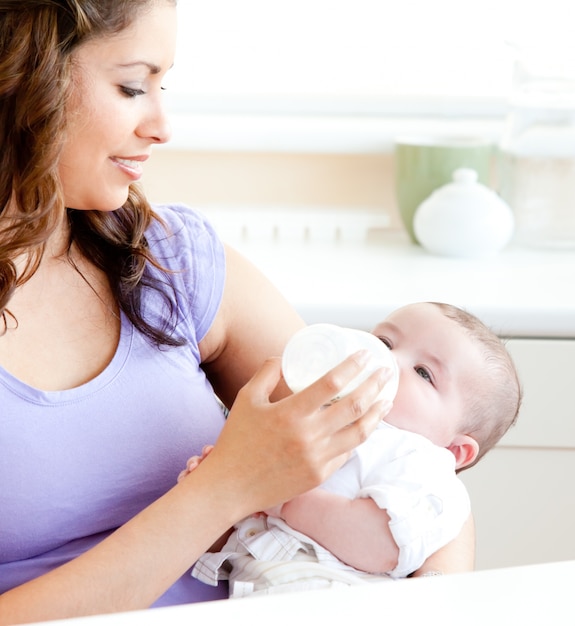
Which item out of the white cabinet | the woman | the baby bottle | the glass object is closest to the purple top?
the woman

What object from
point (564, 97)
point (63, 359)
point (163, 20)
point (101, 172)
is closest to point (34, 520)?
point (63, 359)

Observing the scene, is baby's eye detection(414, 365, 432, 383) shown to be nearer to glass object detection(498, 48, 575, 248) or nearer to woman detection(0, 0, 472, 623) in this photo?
woman detection(0, 0, 472, 623)

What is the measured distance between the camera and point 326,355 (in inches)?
45.0

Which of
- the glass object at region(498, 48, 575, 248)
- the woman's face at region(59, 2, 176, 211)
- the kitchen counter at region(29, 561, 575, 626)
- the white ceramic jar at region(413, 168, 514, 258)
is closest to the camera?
the kitchen counter at region(29, 561, 575, 626)

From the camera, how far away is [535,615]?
79cm

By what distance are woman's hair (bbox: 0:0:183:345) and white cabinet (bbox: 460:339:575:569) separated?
761 mm

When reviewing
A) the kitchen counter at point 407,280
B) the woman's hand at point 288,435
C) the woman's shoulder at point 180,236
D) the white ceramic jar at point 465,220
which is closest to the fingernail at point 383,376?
the woman's hand at point 288,435

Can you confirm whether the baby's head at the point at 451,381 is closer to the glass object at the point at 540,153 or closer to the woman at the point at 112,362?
the woman at the point at 112,362

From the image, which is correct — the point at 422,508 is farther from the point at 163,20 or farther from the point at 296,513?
the point at 163,20

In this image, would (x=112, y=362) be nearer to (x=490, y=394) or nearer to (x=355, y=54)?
(x=490, y=394)

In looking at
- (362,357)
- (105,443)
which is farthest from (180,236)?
(362,357)

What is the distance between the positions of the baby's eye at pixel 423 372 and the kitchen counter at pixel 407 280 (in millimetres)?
466

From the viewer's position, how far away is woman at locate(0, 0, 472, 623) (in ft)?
3.76

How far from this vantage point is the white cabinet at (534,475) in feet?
6.08
